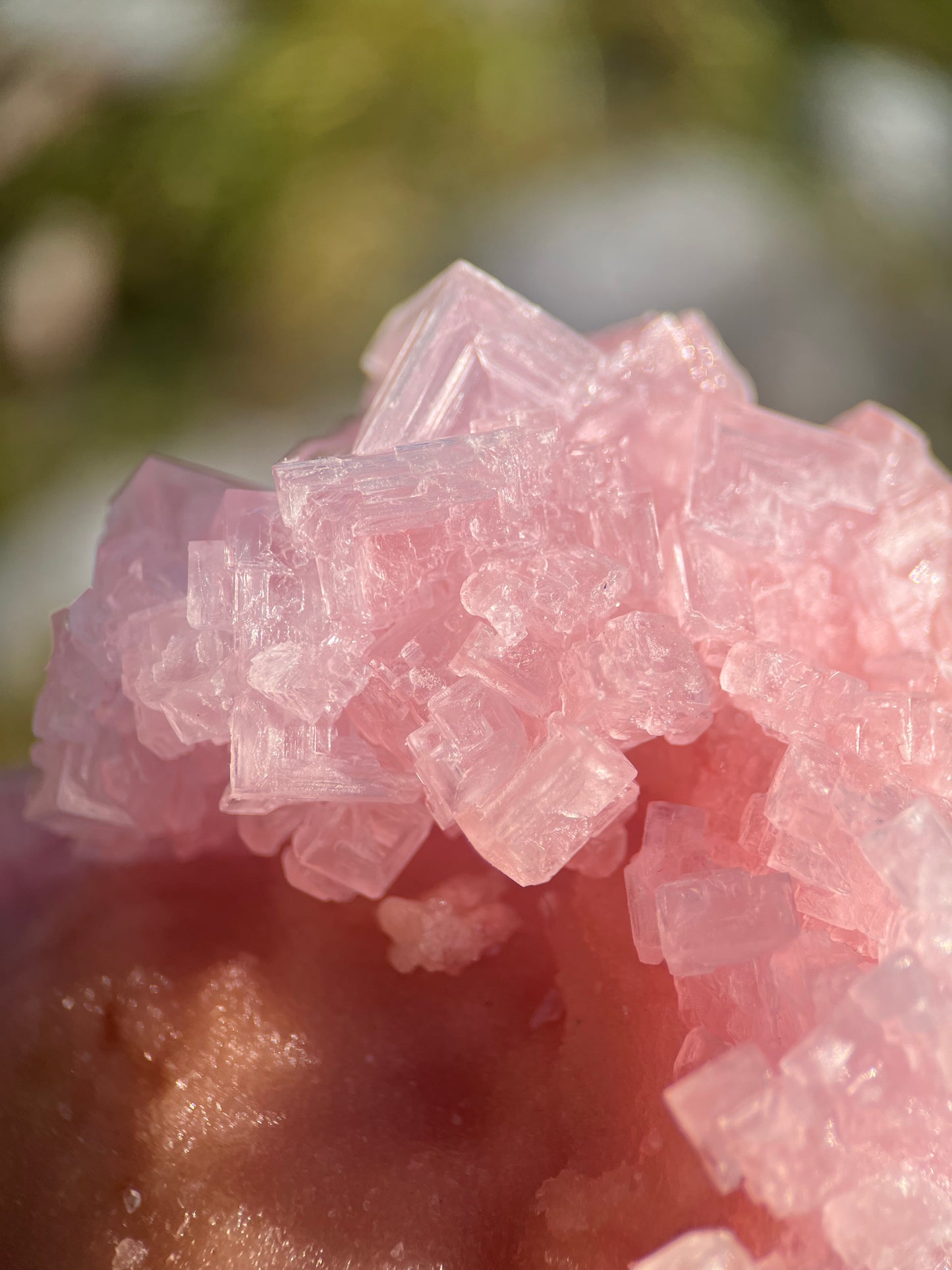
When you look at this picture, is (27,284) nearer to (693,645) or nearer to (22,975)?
(22,975)

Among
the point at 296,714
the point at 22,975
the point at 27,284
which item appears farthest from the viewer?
the point at 27,284

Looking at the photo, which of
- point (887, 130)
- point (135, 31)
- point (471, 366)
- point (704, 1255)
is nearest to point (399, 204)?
point (135, 31)

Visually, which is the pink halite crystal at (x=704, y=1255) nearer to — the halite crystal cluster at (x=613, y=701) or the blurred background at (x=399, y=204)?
the halite crystal cluster at (x=613, y=701)

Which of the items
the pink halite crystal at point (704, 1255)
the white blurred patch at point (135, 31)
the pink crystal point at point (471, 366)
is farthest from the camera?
Result: the white blurred patch at point (135, 31)

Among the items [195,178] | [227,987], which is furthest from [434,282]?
[195,178]

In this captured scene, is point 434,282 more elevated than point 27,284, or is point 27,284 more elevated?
point 434,282

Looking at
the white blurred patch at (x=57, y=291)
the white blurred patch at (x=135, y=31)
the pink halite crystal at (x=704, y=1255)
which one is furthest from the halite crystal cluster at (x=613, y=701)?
the white blurred patch at (x=135, y=31)

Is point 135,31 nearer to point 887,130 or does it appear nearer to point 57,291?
point 57,291

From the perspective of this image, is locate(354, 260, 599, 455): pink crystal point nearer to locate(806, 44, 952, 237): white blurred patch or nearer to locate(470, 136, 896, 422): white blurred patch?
locate(470, 136, 896, 422): white blurred patch
